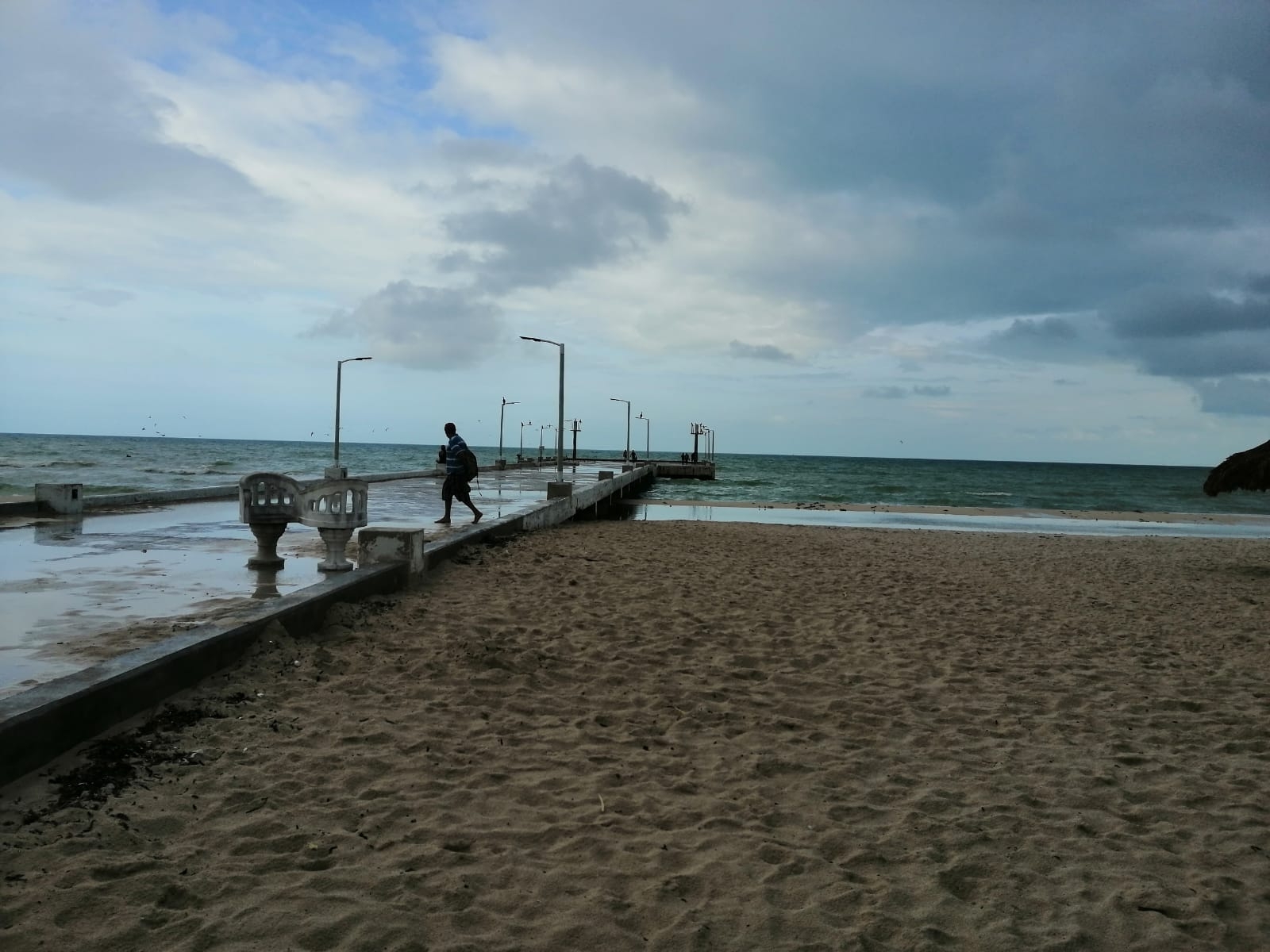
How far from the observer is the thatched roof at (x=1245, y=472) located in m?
14.5

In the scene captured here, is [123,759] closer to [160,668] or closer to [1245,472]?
[160,668]

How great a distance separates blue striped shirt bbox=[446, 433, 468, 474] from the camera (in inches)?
521

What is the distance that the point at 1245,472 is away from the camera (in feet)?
48.4

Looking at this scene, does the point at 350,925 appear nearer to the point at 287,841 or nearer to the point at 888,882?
the point at 287,841

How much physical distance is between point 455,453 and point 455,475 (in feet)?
1.49

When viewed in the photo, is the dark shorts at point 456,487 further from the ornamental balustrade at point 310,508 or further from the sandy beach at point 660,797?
the sandy beach at point 660,797

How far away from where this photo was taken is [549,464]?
175 feet

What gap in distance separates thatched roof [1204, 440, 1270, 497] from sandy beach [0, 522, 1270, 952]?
813 centimetres

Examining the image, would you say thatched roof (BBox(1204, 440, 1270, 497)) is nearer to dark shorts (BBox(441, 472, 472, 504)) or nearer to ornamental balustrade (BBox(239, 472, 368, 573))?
dark shorts (BBox(441, 472, 472, 504))

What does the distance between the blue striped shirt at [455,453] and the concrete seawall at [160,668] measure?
413cm

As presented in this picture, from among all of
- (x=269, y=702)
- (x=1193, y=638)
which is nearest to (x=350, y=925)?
(x=269, y=702)

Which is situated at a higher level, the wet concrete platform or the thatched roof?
the thatched roof

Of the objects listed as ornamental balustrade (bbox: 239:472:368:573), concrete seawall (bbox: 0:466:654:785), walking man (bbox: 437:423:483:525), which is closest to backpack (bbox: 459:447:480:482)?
walking man (bbox: 437:423:483:525)

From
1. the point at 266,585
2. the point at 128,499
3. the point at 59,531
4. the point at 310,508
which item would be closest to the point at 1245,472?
the point at 310,508
